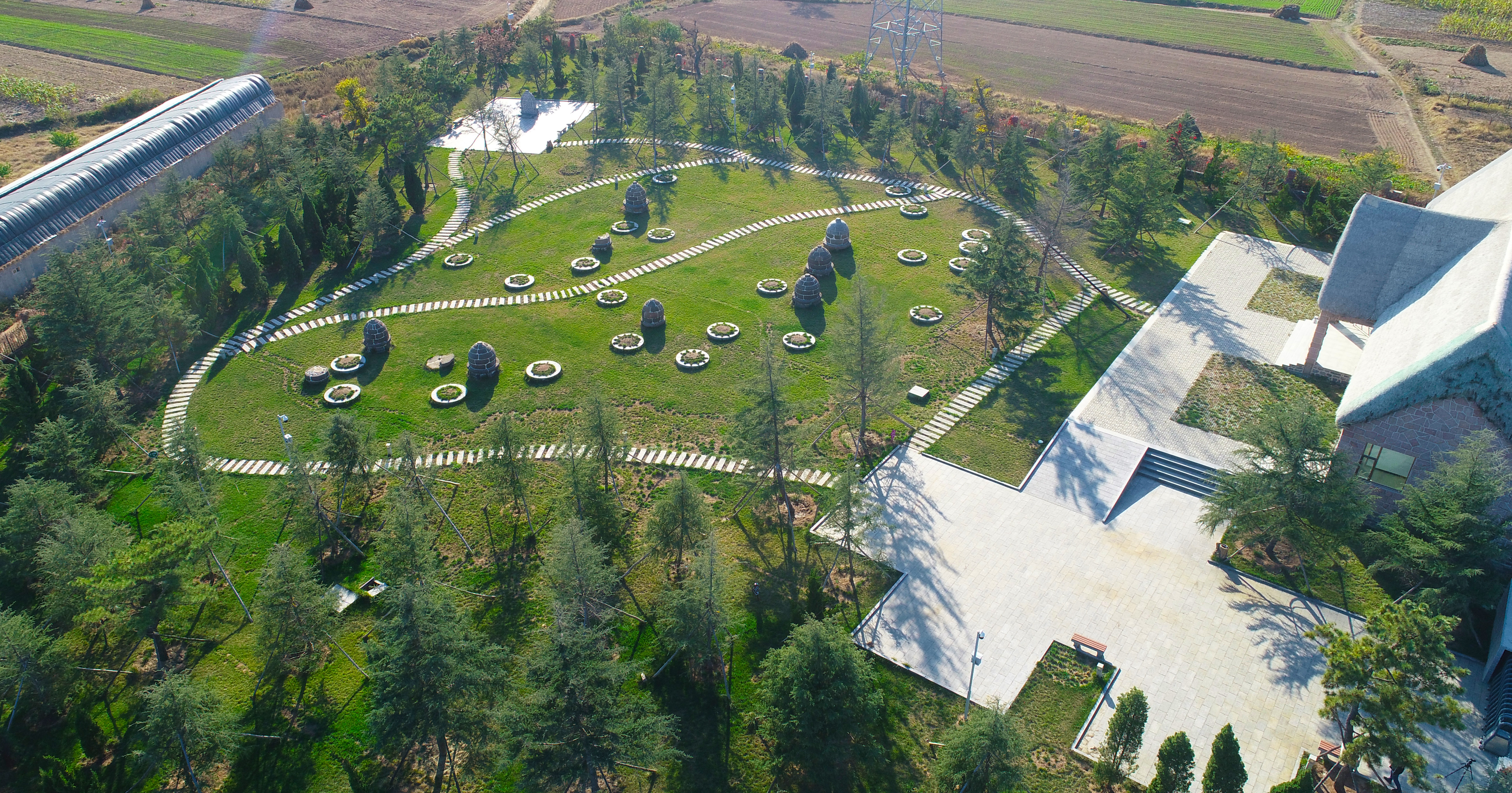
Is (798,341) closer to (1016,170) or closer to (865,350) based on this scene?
(865,350)

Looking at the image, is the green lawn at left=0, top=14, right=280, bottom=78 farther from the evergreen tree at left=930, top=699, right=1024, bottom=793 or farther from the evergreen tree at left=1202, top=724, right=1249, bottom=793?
the evergreen tree at left=1202, top=724, right=1249, bottom=793

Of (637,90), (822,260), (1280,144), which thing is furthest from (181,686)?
(1280,144)

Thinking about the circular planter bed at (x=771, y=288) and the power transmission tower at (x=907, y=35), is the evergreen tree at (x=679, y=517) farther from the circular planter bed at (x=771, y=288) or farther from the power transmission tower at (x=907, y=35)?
the power transmission tower at (x=907, y=35)

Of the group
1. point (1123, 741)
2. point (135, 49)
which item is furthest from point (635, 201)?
point (135, 49)

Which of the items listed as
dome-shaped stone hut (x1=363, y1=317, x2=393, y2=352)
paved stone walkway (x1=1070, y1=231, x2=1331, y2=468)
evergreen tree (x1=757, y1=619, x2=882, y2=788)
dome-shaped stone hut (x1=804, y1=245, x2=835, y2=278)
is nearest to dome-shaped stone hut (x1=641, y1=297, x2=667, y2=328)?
dome-shaped stone hut (x1=804, y1=245, x2=835, y2=278)

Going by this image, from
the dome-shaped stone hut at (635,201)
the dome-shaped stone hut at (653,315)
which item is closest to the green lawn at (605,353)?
the dome-shaped stone hut at (653,315)
